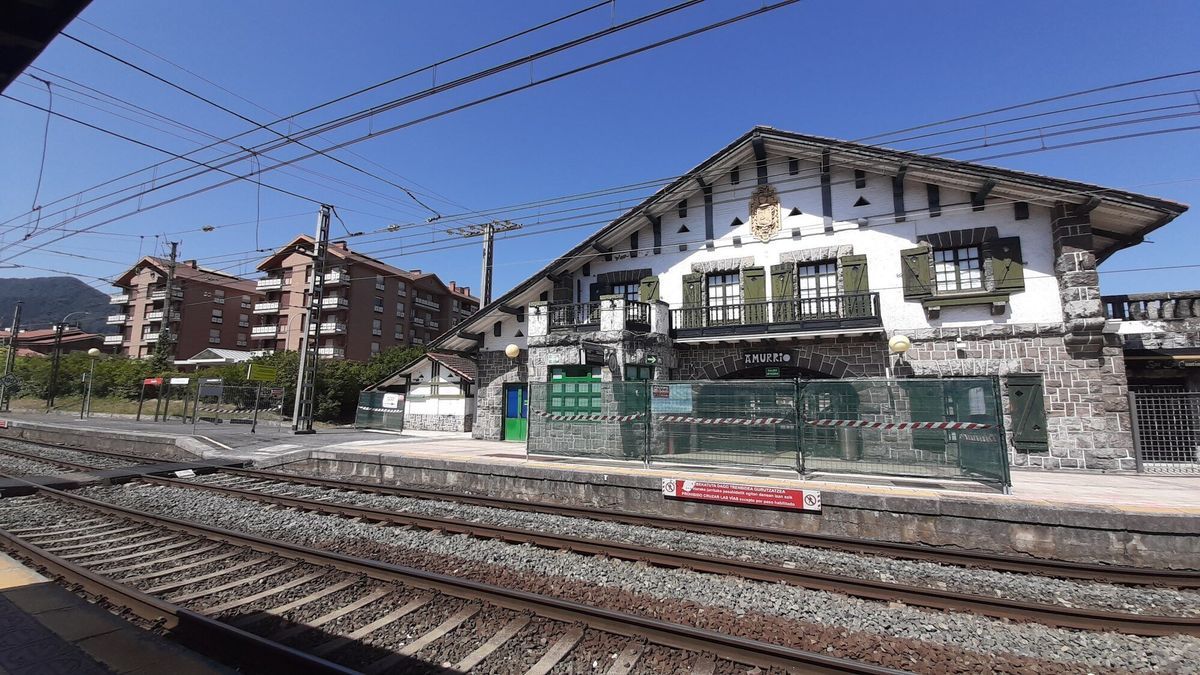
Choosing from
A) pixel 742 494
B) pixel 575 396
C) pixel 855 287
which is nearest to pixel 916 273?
pixel 855 287

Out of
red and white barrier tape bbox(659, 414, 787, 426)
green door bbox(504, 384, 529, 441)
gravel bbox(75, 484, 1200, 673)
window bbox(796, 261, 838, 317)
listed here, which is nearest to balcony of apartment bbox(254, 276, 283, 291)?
green door bbox(504, 384, 529, 441)

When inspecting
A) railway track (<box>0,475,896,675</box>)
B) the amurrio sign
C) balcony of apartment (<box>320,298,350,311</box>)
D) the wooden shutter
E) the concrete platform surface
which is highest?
A: balcony of apartment (<box>320,298,350,311</box>)

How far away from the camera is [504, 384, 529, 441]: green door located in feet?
66.2

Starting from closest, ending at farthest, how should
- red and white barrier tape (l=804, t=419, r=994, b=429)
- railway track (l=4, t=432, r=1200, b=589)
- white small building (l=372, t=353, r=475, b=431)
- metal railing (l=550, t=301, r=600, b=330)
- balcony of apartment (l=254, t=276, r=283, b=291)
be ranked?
railway track (l=4, t=432, r=1200, b=589)
red and white barrier tape (l=804, t=419, r=994, b=429)
metal railing (l=550, t=301, r=600, b=330)
white small building (l=372, t=353, r=475, b=431)
balcony of apartment (l=254, t=276, r=283, b=291)

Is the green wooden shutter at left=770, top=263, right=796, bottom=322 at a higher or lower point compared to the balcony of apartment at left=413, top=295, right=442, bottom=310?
lower

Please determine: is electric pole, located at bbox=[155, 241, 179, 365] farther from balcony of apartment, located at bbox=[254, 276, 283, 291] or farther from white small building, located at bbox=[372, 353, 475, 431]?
white small building, located at bbox=[372, 353, 475, 431]

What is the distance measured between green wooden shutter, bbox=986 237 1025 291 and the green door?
52.1 feet

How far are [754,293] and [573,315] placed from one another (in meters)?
6.59

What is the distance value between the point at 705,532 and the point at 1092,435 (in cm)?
1211

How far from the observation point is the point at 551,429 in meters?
13.0

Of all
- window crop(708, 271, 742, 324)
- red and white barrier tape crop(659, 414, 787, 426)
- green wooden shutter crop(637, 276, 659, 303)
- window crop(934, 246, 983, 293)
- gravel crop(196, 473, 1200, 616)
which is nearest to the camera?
gravel crop(196, 473, 1200, 616)

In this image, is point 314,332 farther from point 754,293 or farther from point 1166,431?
point 1166,431

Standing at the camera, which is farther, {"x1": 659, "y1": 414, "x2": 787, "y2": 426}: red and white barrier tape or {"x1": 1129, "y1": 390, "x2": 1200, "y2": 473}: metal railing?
{"x1": 1129, "y1": 390, "x2": 1200, "y2": 473}: metal railing

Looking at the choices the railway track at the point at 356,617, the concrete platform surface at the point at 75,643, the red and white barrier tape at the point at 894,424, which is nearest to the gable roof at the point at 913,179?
the red and white barrier tape at the point at 894,424
